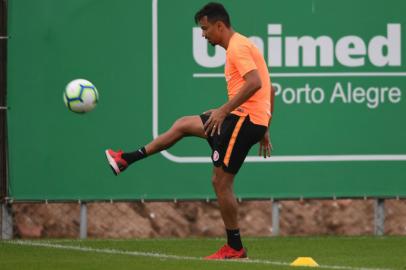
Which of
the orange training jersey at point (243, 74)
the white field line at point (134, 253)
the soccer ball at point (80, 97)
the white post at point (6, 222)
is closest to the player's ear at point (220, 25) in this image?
the orange training jersey at point (243, 74)

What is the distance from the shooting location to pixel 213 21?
10.9 m

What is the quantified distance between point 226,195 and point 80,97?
2.15 metres

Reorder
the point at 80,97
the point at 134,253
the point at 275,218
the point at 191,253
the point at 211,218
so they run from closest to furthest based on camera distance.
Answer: the point at 134,253
the point at 191,253
the point at 80,97
the point at 275,218
the point at 211,218

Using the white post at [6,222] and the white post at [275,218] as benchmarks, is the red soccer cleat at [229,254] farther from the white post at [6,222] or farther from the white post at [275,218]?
the white post at [6,222]

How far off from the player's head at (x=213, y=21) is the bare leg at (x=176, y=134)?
82cm

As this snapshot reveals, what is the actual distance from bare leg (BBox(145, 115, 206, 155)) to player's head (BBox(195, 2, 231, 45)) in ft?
2.69

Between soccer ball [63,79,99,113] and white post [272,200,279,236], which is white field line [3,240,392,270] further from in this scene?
white post [272,200,279,236]

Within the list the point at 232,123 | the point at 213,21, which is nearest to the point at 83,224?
the point at 232,123

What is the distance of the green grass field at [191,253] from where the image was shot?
10406mm

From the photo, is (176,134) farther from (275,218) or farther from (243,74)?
(275,218)

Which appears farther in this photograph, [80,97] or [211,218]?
[211,218]

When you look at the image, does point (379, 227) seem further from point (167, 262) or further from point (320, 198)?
point (167, 262)

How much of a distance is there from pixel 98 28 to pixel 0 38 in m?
1.04

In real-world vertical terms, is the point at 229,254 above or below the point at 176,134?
below
